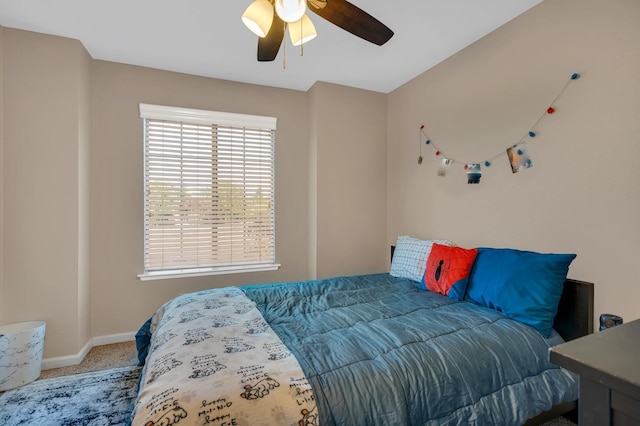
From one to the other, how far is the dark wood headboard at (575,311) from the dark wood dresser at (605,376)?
1.07 metres

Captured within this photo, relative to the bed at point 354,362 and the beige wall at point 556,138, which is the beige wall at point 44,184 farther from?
the beige wall at point 556,138

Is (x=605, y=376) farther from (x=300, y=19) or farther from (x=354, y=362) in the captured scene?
(x=300, y=19)

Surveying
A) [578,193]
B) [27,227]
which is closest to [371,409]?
[578,193]

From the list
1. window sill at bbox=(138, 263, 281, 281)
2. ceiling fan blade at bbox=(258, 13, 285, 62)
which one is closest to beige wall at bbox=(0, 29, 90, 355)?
window sill at bbox=(138, 263, 281, 281)

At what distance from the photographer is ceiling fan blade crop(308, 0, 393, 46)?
1.42m

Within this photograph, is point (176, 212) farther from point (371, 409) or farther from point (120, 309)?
point (371, 409)

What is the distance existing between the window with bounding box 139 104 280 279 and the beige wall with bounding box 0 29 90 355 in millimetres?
560

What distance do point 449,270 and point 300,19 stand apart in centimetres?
188

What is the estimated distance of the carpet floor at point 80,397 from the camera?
1.72 metres

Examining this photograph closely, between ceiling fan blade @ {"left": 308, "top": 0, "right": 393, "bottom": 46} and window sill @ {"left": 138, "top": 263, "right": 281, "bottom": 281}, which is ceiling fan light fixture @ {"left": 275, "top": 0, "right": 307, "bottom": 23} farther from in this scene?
window sill @ {"left": 138, "top": 263, "right": 281, "bottom": 281}

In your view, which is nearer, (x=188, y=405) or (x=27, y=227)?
(x=188, y=405)

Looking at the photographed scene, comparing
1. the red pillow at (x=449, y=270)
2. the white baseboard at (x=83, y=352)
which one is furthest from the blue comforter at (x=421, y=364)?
the white baseboard at (x=83, y=352)

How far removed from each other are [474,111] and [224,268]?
282 cm

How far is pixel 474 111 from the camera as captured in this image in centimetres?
245
